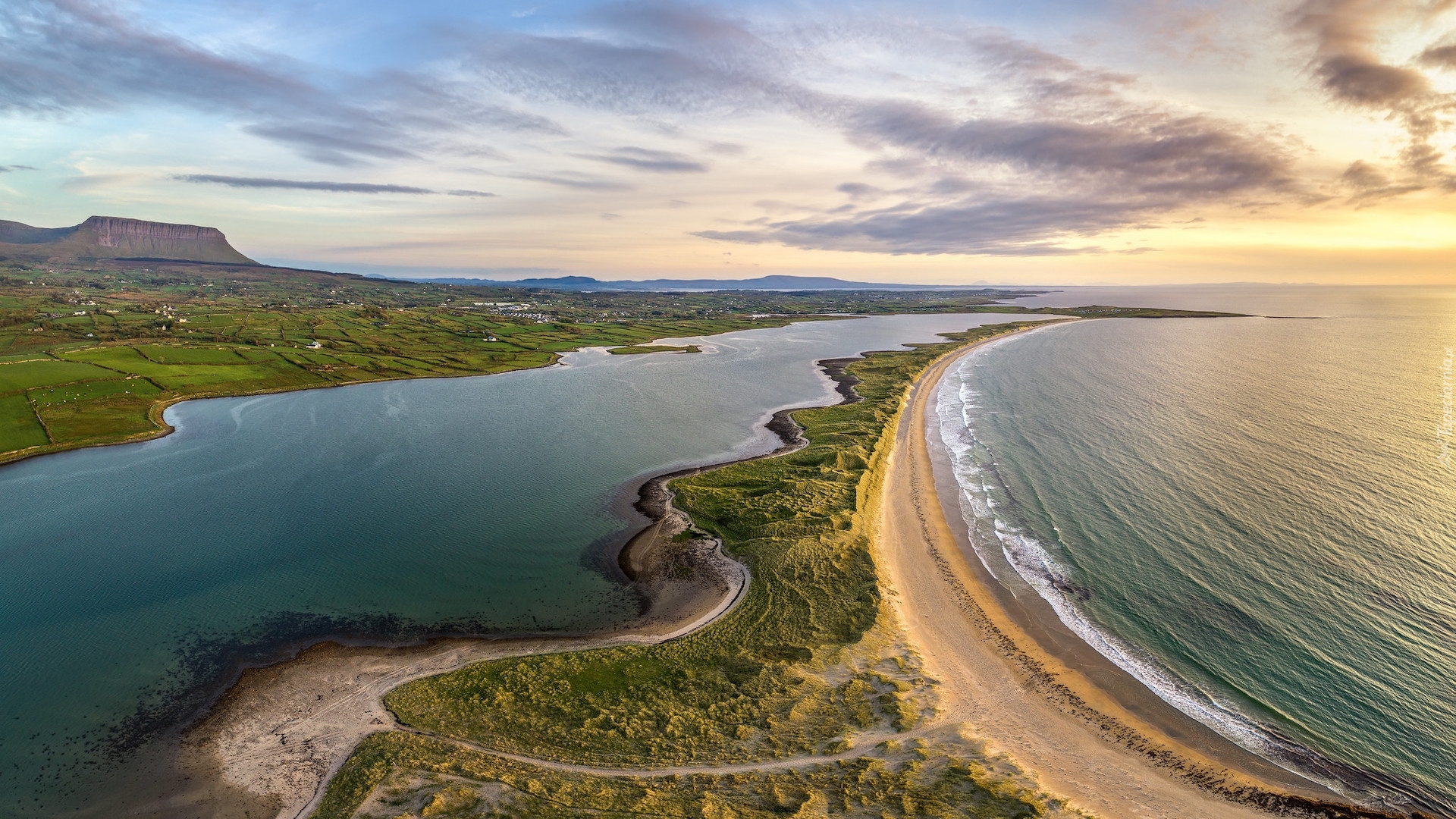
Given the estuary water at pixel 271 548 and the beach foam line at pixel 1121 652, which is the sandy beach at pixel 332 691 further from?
the beach foam line at pixel 1121 652

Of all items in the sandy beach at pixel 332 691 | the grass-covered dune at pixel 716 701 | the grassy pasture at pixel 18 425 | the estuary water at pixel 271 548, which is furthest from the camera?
the grassy pasture at pixel 18 425

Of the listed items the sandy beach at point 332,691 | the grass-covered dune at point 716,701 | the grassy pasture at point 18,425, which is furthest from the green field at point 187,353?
the grass-covered dune at point 716,701

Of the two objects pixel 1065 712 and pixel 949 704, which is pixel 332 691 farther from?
pixel 1065 712

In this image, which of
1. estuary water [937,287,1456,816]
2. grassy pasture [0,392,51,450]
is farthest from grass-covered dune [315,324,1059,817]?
grassy pasture [0,392,51,450]

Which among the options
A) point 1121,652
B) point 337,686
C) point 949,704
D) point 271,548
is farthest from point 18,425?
point 1121,652

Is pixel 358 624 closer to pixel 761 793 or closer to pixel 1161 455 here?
pixel 761 793
